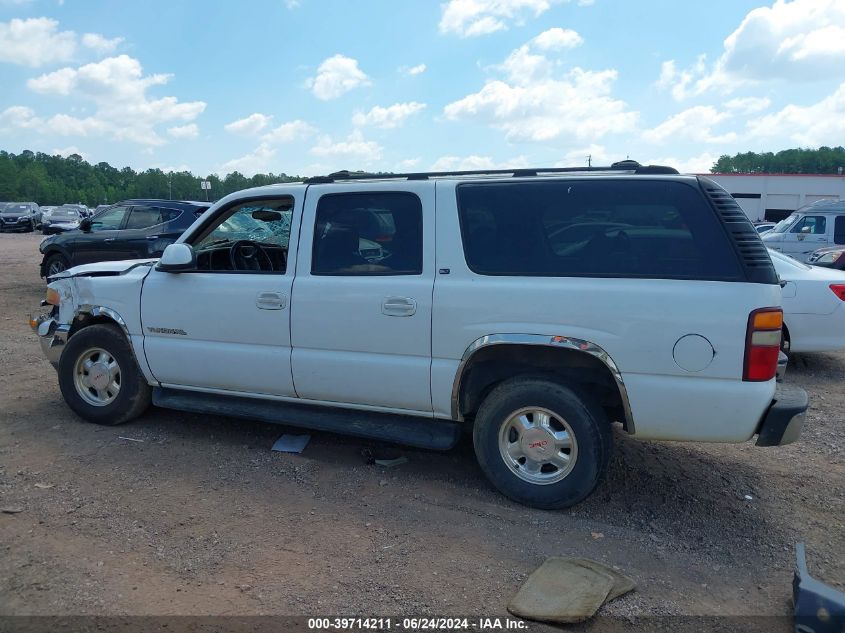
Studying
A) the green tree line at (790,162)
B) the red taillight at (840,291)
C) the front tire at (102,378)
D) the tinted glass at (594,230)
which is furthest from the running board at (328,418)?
the green tree line at (790,162)

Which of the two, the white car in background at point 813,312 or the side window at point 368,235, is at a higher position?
the side window at point 368,235

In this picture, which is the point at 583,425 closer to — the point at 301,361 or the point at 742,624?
the point at 742,624

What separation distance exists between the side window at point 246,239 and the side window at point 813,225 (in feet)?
46.9

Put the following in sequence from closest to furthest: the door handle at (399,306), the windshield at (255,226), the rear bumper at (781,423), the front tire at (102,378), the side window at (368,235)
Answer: the rear bumper at (781,423), the door handle at (399,306), the side window at (368,235), the windshield at (255,226), the front tire at (102,378)

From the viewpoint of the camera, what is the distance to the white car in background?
23.3 feet

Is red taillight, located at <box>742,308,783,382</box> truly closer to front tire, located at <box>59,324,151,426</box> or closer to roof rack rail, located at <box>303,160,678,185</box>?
roof rack rail, located at <box>303,160,678,185</box>

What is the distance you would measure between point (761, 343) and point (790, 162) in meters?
100

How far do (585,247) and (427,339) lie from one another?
1080 mm

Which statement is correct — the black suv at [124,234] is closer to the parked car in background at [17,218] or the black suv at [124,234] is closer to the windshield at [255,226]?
the windshield at [255,226]

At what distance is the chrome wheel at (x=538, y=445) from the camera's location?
401 centimetres

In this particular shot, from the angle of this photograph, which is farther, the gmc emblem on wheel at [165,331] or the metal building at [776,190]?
the metal building at [776,190]

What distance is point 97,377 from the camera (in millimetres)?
5359

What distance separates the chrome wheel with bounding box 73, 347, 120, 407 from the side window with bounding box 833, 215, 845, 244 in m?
15.5

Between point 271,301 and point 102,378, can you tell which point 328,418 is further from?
point 102,378
